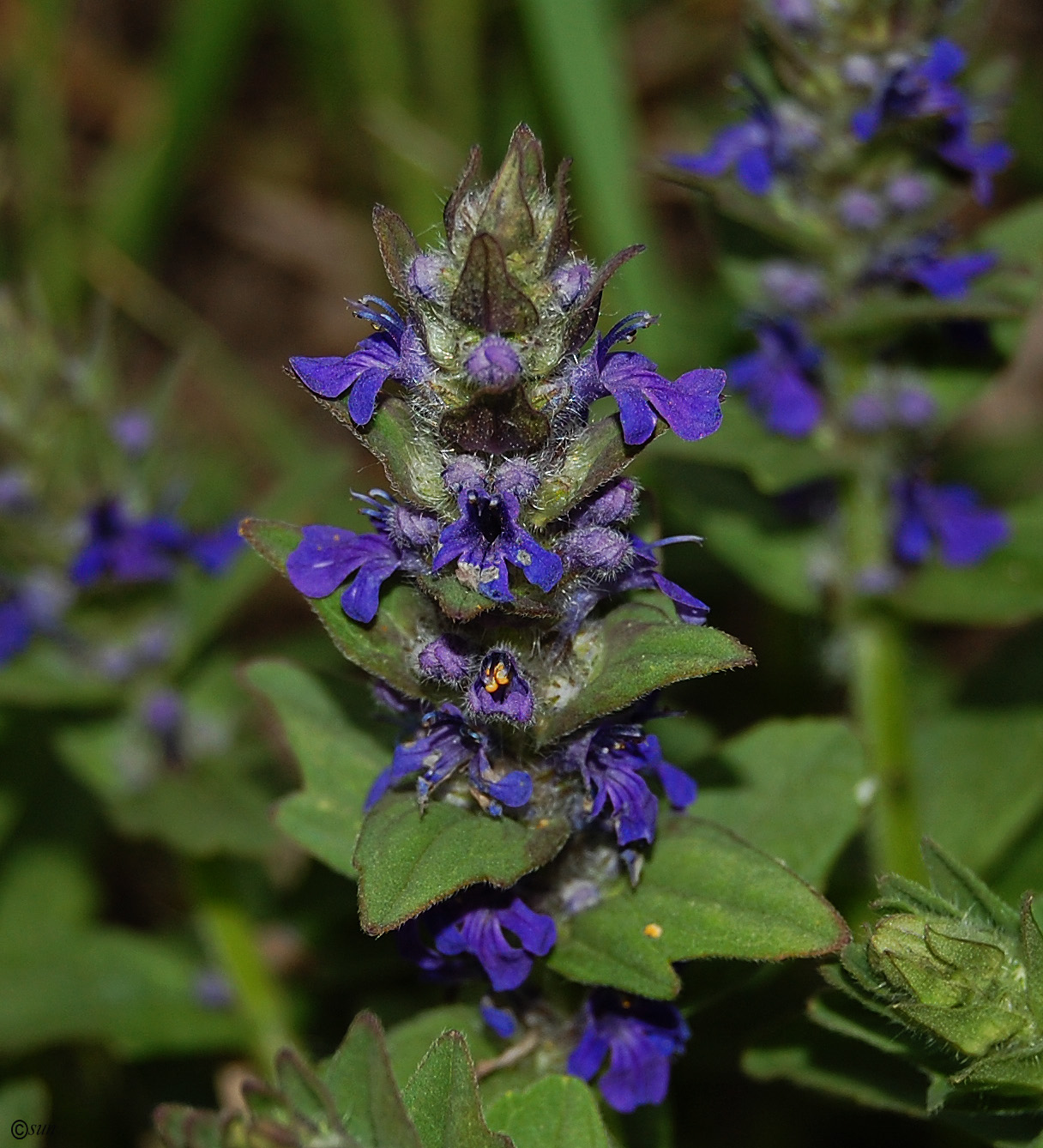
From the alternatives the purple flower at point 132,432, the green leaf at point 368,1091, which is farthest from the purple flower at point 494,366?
the purple flower at point 132,432

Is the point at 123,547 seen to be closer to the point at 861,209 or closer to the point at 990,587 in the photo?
the point at 861,209

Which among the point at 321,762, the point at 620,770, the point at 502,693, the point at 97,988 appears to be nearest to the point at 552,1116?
the point at 620,770

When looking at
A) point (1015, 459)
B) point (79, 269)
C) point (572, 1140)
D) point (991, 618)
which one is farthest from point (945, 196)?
point (79, 269)

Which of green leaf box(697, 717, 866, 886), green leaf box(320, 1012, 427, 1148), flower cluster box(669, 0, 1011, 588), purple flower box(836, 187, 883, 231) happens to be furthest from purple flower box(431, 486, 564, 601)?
purple flower box(836, 187, 883, 231)

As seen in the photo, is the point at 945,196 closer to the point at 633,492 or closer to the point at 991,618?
the point at 991,618

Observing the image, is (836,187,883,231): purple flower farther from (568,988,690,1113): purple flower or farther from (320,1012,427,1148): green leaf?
(320,1012,427,1148): green leaf
